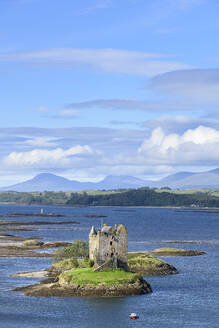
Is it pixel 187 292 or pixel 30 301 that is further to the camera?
pixel 187 292

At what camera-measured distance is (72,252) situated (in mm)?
107875

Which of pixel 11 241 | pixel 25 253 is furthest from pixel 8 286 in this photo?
pixel 11 241

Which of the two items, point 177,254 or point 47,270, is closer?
point 47,270

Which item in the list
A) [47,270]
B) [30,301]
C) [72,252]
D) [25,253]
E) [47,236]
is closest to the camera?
[30,301]

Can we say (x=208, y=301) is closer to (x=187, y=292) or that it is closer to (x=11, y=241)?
(x=187, y=292)

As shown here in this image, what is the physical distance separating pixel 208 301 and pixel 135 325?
1395cm

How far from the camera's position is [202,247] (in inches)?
5571

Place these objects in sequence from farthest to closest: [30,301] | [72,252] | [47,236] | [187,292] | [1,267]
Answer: [47,236], [72,252], [1,267], [187,292], [30,301]

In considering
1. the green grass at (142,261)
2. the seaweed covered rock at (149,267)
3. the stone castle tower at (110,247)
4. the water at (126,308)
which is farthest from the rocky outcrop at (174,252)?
the stone castle tower at (110,247)

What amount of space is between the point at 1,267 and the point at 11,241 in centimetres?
4791

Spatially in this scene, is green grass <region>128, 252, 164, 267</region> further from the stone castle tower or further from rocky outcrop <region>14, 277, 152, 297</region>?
rocky outcrop <region>14, 277, 152, 297</region>

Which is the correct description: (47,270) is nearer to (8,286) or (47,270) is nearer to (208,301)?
(8,286)

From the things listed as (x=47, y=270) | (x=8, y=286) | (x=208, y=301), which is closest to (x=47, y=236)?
(x=47, y=270)

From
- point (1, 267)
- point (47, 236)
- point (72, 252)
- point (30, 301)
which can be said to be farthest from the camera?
point (47, 236)
